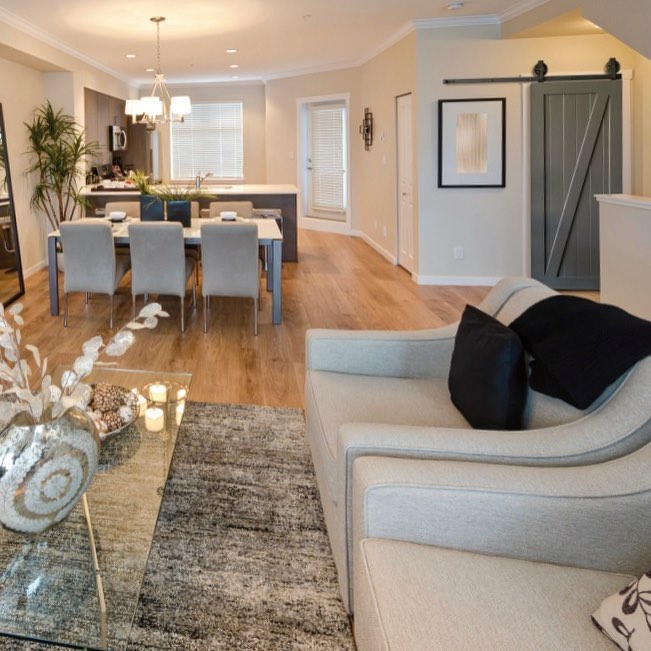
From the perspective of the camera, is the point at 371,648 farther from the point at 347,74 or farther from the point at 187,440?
the point at 347,74

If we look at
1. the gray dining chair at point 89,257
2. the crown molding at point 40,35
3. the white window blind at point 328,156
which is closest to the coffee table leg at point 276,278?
the gray dining chair at point 89,257

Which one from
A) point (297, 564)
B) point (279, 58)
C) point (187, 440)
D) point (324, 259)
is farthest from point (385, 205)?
point (297, 564)


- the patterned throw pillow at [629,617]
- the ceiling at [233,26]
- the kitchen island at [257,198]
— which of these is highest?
the ceiling at [233,26]

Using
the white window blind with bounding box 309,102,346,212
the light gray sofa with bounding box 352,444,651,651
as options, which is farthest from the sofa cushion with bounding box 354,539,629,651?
the white window blind with bounding box 309,102,346,212

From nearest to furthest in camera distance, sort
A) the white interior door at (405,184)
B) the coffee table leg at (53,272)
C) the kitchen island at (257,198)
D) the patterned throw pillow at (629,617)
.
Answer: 1. the patterned throw pillow at (629,617)
2. the coffee table leg at (53,272)
3. the white interior door at (405,184)
4. the kitchen island at (257,198)

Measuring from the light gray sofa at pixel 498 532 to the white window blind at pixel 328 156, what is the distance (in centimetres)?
958

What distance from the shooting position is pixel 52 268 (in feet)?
17.6

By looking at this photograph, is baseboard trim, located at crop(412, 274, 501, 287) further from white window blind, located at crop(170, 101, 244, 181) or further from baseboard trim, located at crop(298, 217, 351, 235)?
white window blind, located at crop(170, 101, 244, 181)

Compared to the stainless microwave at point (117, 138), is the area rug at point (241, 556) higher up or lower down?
lower down

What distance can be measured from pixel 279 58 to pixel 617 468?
8.73 meters

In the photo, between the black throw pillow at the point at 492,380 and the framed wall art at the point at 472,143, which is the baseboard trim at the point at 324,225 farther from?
A: the black throw pillow at the point at 492,380

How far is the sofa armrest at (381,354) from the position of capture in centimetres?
257

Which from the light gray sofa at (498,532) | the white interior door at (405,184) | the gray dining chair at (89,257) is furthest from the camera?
the white interior door at (405,184)

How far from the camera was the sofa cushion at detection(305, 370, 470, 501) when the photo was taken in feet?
6.75
